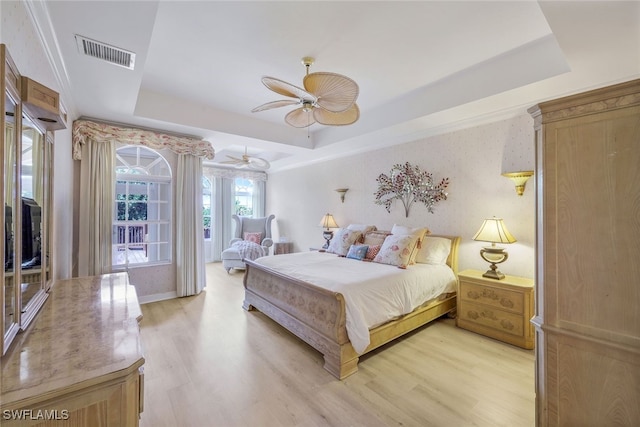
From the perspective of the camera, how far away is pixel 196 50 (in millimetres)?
2418

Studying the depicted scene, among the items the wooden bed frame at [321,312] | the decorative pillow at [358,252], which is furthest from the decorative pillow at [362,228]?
the wooden bed frame at [321,312]

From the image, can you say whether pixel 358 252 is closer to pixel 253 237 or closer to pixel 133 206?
pixel 253 237

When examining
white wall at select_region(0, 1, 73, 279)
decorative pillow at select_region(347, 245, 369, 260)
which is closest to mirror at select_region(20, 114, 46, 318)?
white wall at select_region(0, 1, 73, 279)

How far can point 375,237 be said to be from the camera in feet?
12.7

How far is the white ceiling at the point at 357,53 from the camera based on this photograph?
1.69m

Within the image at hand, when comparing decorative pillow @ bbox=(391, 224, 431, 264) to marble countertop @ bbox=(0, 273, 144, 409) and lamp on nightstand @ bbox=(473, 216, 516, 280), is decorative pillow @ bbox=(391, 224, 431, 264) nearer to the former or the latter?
lamp on nightstand @ bbox=(473, 216, 516, 280)

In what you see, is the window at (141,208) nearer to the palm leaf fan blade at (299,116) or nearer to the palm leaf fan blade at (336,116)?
the palm leaf fan blade at (299,116)

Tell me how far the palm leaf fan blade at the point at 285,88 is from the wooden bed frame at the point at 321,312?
5.58ft

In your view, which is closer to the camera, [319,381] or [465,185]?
[319,381]

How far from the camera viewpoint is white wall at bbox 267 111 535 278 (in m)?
2.94

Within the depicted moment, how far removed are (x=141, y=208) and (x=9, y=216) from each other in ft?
10.4

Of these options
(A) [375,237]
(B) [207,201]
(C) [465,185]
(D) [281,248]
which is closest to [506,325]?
(C) [465,185]

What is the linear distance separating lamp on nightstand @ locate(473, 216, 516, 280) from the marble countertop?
3090 millimetres

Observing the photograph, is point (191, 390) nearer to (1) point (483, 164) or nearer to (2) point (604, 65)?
(1) point (483, 164)
